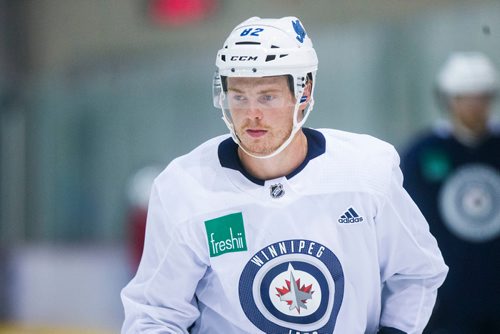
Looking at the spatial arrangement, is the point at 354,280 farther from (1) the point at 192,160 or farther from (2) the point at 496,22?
(2) the point at 496,22

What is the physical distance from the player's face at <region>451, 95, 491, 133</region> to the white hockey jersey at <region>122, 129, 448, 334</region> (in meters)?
1.04

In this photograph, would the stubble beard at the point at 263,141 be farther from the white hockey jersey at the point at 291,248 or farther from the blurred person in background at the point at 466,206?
the blurred person in background at the point at 466,206

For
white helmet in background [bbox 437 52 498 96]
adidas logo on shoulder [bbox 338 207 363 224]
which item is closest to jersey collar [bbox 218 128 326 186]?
adidas logo on shoulder [bbox 338 207 363 224]

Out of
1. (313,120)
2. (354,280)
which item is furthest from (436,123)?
(354,280)

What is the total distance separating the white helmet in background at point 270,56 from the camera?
2135 mm

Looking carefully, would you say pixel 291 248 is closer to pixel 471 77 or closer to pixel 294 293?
pixel 294 293

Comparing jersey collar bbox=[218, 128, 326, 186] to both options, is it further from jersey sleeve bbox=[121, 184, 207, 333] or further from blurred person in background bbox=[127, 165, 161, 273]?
blurred person in background bbox=[127, 165, 161, 273]

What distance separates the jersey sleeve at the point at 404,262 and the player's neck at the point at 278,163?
21 centimetres

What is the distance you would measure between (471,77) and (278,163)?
139cm

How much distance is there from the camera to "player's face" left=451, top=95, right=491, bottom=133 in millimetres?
3221

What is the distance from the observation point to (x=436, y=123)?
350 cm

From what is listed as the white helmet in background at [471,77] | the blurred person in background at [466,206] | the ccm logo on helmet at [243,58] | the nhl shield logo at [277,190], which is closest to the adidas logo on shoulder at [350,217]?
the nhl shield logo at [277,190]

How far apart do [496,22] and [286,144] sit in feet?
4.72

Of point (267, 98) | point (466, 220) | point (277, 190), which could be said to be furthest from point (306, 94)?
point (466, 220)
